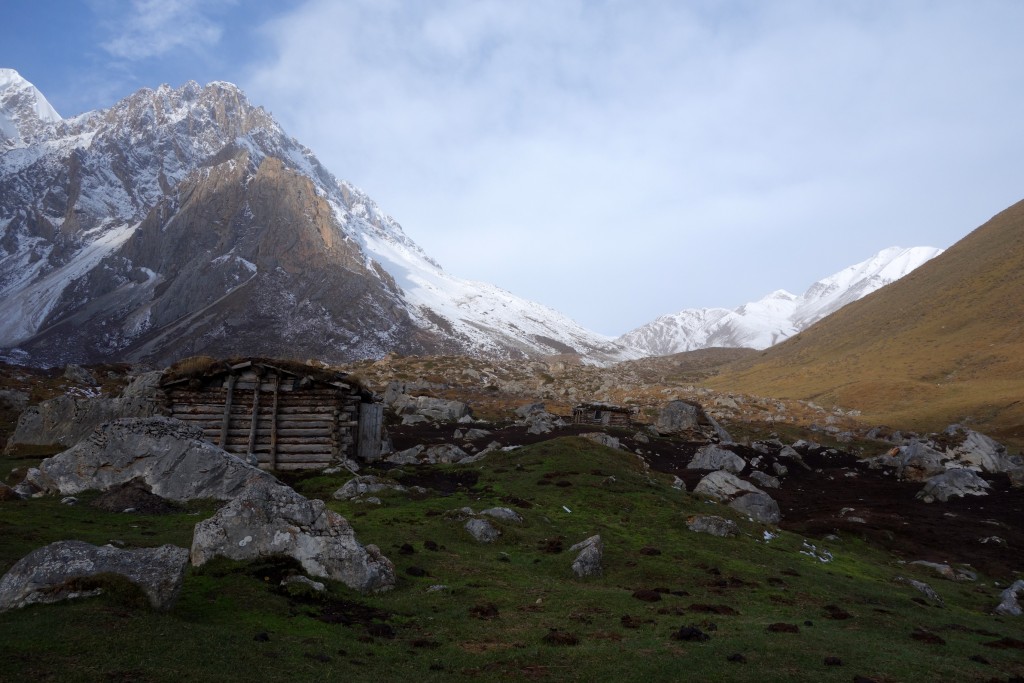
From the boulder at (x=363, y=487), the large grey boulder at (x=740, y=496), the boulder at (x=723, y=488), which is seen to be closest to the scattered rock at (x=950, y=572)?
the large grey boulder at (x=740, y=496)

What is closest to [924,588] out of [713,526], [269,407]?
[713,526]

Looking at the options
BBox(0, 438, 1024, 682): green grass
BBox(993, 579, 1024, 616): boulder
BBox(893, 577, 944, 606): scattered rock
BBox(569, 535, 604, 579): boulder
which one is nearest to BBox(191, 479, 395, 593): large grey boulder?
BBox(0, 438, 1024, 682): green grass

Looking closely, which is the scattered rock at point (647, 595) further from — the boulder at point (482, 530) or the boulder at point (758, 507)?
the boulder at point (758, 507)

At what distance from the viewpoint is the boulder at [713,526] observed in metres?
29.1

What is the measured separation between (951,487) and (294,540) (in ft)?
145

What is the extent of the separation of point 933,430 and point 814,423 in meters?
13.5

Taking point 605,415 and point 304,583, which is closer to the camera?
point 304,583

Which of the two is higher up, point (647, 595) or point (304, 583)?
point (304, 583)

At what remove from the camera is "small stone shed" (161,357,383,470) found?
3666 centimetres

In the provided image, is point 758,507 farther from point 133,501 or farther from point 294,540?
point 133,501

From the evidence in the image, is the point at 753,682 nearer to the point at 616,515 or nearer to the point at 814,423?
the point at 616,515

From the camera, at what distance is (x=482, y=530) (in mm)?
25062

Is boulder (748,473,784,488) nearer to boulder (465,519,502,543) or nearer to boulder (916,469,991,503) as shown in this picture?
boulder (916,469,991,503)

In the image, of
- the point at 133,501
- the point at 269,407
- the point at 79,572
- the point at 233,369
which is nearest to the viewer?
the point at 79,572
